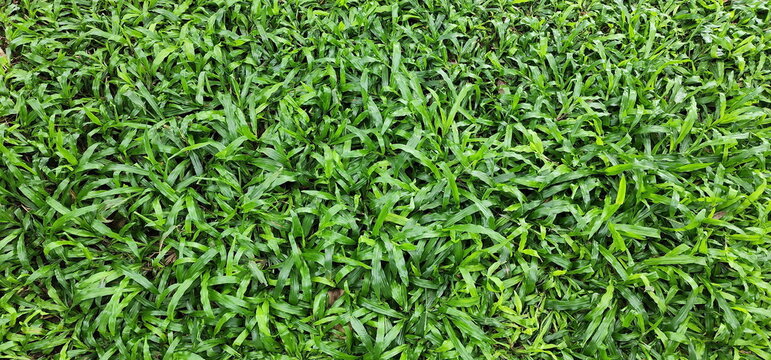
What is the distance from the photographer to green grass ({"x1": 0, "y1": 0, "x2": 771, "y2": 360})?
194cm

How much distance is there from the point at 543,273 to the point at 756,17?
98.4 inches

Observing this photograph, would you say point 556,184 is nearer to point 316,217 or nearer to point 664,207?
point 664,207

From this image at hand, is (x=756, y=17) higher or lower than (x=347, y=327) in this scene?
higher

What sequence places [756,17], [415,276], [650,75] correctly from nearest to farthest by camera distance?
[415,276] → [650,75] → [756,17]

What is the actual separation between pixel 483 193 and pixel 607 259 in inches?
25.4

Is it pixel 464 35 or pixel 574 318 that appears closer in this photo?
pixel 574 318

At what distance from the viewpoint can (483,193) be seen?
224 cm

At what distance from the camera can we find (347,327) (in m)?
1.91

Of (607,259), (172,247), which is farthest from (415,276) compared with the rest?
(172,247)

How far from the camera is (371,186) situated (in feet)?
7.36

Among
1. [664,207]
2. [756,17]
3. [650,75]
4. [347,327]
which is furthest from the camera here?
[756,17]

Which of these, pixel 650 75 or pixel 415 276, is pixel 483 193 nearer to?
pixel 415 276

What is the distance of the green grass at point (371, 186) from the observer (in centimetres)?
194

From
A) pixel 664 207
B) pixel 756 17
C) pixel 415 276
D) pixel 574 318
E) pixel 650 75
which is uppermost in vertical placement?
pixel 756 17
